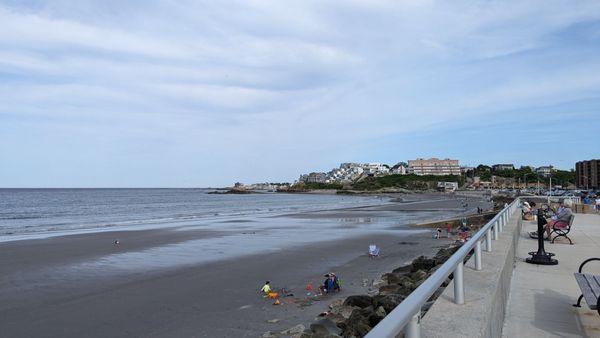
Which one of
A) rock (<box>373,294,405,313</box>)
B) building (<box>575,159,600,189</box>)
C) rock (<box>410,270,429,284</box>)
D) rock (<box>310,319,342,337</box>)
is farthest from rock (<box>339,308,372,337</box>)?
building (<box>575,159,600,189</box>)

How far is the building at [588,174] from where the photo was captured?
507ft

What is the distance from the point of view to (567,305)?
5672 millimetres

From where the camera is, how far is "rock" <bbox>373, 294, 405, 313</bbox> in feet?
27.7

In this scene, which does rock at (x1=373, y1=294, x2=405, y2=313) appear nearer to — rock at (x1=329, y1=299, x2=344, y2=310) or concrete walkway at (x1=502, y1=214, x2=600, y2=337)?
rock at (x1=329, y1=299, x2=344, y2=310)

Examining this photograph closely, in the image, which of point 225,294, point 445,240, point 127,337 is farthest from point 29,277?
point 445,240

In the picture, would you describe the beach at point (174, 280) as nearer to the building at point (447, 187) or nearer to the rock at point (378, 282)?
the rock at point (378, 282)

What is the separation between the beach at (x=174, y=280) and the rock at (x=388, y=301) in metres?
1.44

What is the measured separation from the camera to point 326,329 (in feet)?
25.3

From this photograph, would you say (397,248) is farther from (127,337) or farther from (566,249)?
(127,337)

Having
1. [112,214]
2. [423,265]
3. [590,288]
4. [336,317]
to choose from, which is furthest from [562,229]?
[112,214]

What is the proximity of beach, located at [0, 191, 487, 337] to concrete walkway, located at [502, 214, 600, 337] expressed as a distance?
4.24 m

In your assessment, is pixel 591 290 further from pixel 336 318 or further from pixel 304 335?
pixel 336 318

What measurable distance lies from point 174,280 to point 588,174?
179065mm

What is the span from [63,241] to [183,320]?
18986mm
